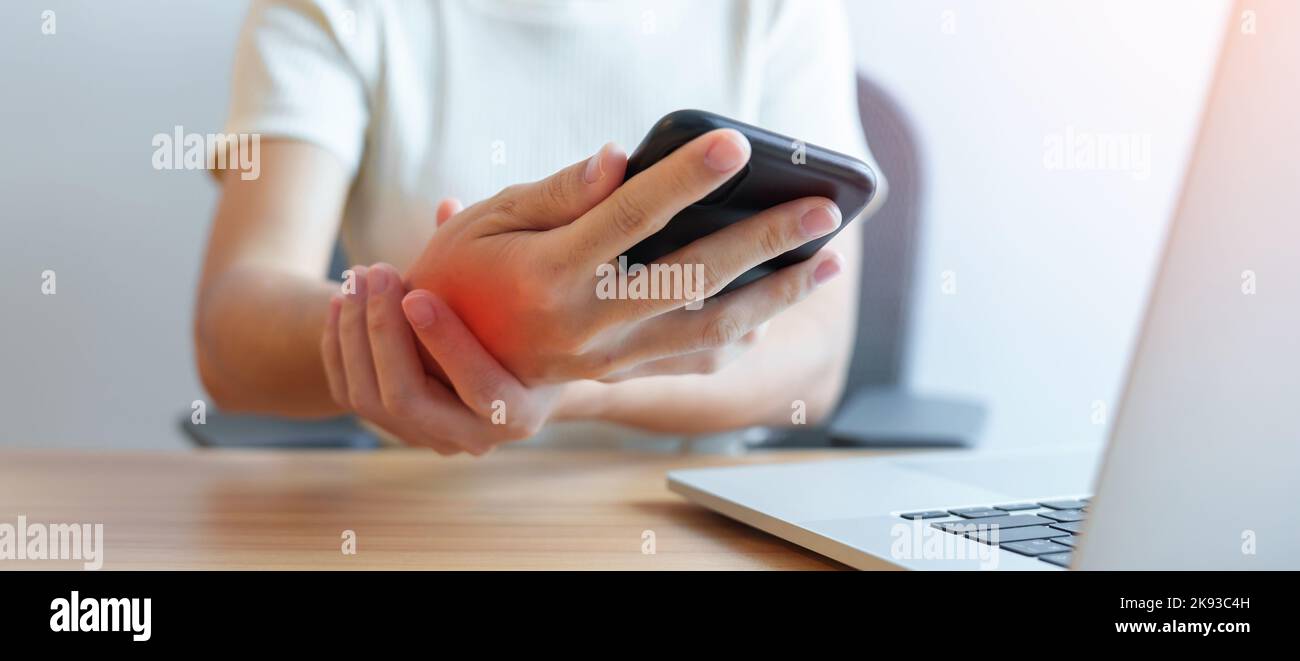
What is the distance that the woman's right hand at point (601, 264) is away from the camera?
13.7 inches

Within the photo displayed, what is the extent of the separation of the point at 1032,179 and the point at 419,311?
5.12ft

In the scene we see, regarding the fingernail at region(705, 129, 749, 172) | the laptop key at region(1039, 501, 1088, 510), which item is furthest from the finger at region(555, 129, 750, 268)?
the laptop key at region(1039, 501, 1088, 510)

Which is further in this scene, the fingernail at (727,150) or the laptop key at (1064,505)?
the laptop key at (1064,505)

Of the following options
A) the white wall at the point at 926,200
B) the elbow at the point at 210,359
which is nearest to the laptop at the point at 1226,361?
the elbow at the point at 210,359

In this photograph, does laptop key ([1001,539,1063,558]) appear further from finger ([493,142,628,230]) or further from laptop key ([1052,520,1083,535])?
finger ([493,142,628,230])

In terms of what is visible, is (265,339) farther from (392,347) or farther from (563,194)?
(563,194)

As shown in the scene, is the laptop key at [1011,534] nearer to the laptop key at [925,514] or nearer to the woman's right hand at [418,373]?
the laptop key at [925,514]

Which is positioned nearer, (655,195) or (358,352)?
(655,195)

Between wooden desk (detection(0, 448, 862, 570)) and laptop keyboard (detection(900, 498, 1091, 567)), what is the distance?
0.06 metres

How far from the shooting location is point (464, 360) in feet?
1.55

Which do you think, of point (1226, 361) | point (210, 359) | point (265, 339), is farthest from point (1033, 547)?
point (210, 359)

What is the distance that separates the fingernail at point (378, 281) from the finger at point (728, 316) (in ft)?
0.42
